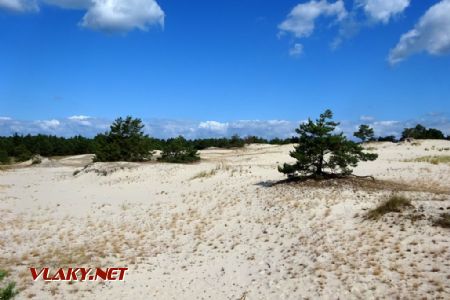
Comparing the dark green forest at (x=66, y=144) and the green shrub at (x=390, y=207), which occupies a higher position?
the dark green forest at (x=66, y=144)

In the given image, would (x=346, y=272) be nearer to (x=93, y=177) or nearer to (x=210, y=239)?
(x=210, y=239)

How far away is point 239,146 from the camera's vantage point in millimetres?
84250

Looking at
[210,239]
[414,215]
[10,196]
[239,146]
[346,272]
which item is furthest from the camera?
[239,146]

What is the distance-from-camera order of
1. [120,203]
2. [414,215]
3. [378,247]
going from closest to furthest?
[378,247] → [414,215] → [120,203]

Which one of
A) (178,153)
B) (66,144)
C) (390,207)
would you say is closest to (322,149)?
(390,207)

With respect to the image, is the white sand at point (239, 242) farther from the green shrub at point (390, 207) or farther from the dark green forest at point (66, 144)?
the dark green forest at point (66, 144)

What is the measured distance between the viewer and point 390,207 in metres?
14.1

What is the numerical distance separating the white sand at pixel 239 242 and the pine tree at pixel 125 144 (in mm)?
19667

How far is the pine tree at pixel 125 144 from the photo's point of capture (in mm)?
45344

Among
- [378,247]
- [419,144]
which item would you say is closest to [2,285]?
[378,247]

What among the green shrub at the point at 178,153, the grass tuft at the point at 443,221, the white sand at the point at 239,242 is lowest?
the white sand at the point at 239,242

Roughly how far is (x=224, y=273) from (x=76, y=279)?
4.17 metres

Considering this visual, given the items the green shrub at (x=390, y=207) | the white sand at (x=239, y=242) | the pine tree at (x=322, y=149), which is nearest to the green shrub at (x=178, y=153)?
the white sand at (x=239, y=242)

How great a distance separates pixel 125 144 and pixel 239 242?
33.4m
